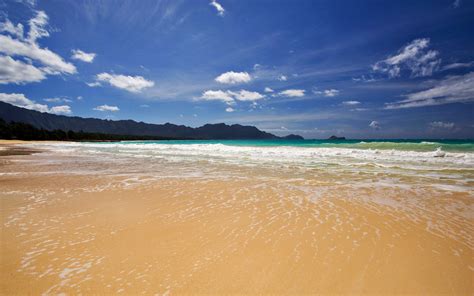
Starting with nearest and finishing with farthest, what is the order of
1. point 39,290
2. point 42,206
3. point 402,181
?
1. point 39,290
2. point 42,206
3. point 402,181

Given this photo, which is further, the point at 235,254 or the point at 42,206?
the point at 42,206

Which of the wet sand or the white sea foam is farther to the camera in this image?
the white sea foam

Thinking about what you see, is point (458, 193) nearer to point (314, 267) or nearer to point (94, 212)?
point (314, 267)

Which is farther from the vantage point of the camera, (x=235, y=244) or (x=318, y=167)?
(x=318, y=167)

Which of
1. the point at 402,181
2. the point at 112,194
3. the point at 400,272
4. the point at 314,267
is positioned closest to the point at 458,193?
the point at 402,181

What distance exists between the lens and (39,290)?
2.37 metres

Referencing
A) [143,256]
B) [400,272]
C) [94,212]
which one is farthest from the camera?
[94,212]

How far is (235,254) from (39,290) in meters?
2.17

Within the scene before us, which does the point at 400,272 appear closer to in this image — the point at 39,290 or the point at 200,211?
the point at 200,211

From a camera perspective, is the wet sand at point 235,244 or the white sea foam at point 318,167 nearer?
the wet sand at point 235,244

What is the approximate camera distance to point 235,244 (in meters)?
3.41

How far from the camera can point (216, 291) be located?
2404mm

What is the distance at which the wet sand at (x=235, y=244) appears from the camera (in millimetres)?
2518

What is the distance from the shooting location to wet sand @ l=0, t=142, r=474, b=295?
2.52 meters
